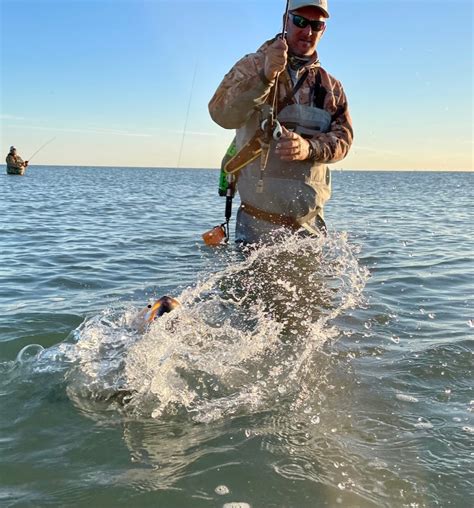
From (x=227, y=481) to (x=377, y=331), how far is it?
9.98 feet

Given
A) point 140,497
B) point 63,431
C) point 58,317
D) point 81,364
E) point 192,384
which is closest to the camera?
point 140,497

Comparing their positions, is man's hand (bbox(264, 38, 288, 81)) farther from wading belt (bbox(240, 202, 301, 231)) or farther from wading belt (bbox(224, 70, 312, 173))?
wading belt (bbox(240, 202, 301, 231))

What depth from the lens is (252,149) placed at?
484 centimetres

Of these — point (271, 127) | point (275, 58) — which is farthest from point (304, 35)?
point (271, 127)

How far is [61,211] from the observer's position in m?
19.8

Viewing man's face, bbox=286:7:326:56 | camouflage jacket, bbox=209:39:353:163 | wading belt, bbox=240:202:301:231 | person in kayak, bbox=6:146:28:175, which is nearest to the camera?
camouflage jacket, bbox=209:39:353:163

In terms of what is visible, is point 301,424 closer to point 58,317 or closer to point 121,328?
point 121,328

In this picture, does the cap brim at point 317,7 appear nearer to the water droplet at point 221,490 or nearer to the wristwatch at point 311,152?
the wristwatch at point 311,152

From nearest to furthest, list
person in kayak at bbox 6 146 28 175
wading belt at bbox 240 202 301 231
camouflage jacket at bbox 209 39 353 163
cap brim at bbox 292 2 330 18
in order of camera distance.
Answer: camouflage jacket at bbox 209 39 353 163 < cap brim at bbox 292 2 330 18 < wading belt at bbox 240 202 301 231 < person in kayak at bbox 6 146 28 175

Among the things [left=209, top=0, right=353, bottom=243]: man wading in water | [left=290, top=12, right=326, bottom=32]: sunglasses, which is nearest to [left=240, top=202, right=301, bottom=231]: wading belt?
[left=209, top=0, right=353, bottom=243]: man wading in water

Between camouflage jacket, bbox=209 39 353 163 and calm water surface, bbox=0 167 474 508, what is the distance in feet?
3.23

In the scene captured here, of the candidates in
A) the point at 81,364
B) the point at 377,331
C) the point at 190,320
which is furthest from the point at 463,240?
the point at 81,364

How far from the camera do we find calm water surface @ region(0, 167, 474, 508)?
3.01m

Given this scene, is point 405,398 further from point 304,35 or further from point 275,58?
point 304,35
